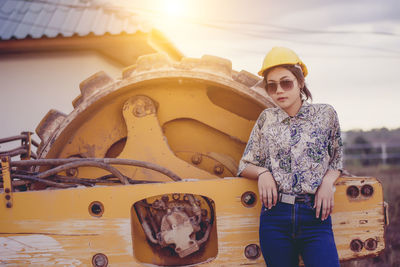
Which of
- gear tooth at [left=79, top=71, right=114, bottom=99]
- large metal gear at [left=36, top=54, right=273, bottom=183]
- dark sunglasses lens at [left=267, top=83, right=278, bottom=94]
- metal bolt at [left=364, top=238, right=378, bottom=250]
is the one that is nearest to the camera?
metal bolt at [left=364, top=238, right=378, bottom=250]

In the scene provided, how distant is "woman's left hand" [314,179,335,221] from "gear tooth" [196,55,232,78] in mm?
930

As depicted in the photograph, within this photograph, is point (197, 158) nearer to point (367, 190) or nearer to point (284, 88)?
point (284, 88)

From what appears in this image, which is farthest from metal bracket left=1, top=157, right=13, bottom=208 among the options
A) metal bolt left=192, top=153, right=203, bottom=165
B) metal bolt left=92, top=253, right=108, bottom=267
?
metal bolt left=192, top=153, right=203, bottom=165

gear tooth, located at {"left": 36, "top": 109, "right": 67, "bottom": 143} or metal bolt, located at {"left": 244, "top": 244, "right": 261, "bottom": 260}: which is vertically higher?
gear tooth, located at {"left": 36, "top": 109, "right": 67, "bottom": 143}

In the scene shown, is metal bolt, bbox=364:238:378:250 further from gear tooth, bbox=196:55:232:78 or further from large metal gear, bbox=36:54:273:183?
gear tooth, bbox=196:55:232:78

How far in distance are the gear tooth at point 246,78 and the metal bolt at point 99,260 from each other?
4.00 ft

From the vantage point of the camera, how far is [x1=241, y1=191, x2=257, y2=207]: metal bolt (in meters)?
2.10

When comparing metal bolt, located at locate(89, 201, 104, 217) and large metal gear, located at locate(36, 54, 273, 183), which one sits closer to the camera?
metal bolt, located at locate(89, 201, 104, 217)

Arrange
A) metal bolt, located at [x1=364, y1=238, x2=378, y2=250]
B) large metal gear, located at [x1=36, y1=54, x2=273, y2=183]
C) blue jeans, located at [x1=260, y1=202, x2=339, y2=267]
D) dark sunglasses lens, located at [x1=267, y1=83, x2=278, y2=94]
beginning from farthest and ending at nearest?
1. large metal gear, located at [x1=36, y1=54, x2=273, y2=183]
2. dark sunglasses lens, located at [x1=267, y1=83, x2=278, y2=94]
3. metal bolt, located at [x1=364, y1=238, x2=378, y2=250]
4. blue jeans, located at [x1=260, y1=202, x2=339, y2=267]

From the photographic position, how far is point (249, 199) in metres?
2.11

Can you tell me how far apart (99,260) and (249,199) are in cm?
75

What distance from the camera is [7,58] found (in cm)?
632

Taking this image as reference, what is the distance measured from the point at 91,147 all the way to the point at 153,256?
831mm

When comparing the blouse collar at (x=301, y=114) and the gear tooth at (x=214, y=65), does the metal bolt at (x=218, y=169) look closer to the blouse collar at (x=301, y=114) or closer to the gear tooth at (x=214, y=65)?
the gear tooth at (x=214, y=65)
